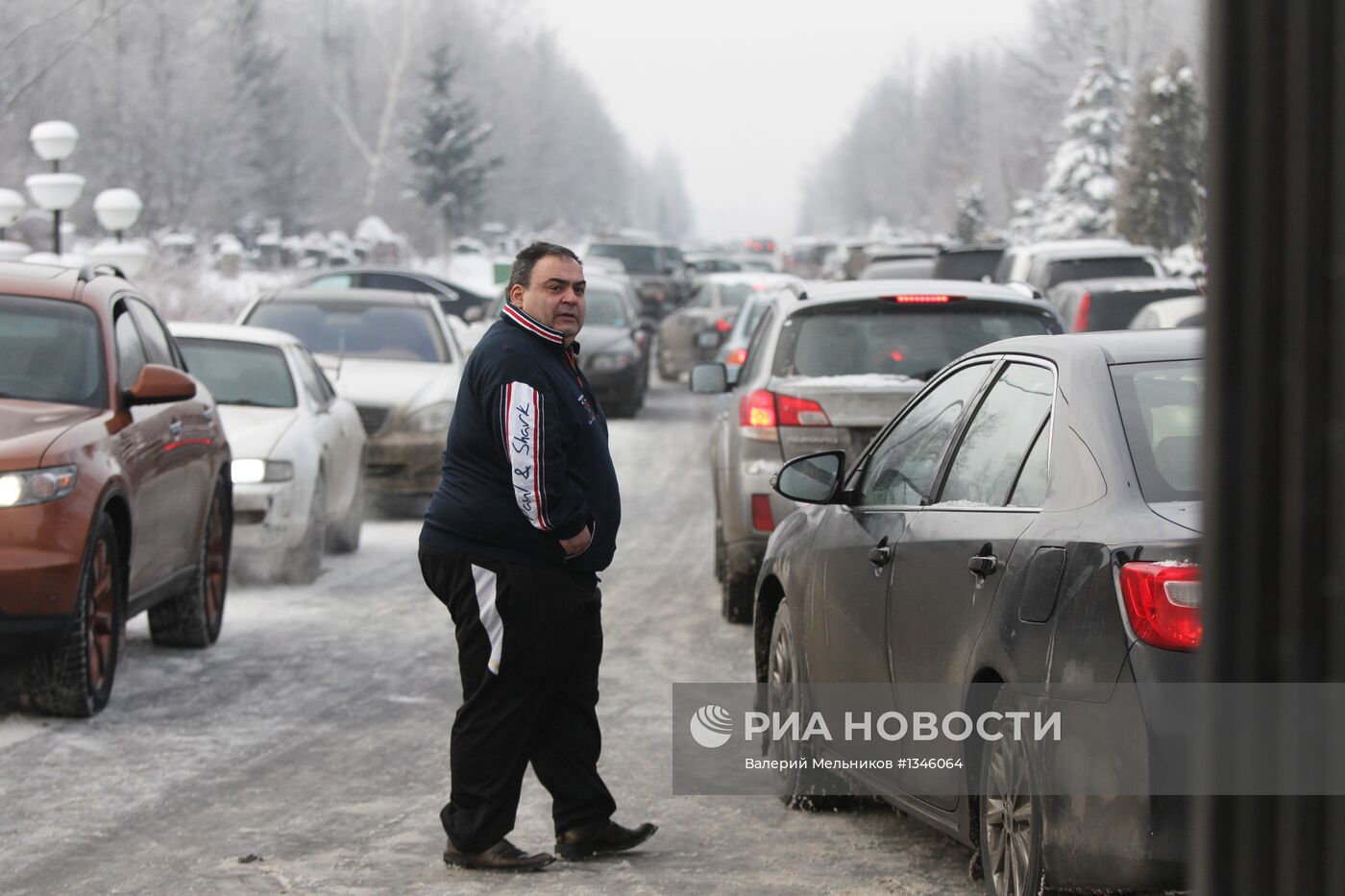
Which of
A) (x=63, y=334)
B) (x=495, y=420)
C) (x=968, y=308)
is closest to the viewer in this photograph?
(x=495, y=420)

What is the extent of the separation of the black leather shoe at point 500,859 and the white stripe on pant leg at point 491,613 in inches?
20.3

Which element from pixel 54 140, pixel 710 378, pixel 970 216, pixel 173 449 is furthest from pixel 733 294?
→ pixel 970 216

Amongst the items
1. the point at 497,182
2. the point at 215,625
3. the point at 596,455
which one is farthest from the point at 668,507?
the point at 497,182

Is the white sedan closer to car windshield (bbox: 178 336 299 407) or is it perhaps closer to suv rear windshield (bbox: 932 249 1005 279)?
car windshield (bbox: 178 336 299 407)

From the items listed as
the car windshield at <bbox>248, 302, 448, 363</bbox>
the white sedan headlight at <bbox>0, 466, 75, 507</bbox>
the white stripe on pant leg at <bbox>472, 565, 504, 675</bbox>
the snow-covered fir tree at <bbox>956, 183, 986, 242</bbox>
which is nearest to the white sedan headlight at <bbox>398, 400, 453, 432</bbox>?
the car windshield at <bbox>248, 302, 448, 363</bbox>

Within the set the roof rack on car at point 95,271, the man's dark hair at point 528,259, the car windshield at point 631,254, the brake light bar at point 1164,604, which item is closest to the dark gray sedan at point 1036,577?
the brake light bar at point 1164,604

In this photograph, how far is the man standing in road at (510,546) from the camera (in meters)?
5.52

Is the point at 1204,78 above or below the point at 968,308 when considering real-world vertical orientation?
above

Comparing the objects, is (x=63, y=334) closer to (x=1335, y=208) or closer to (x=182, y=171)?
(x=1335, y=208)

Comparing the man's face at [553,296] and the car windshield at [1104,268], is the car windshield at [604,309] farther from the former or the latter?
the man's face at [553,296]

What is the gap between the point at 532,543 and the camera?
558 cm

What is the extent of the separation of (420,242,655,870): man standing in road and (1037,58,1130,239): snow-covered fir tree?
58.1m

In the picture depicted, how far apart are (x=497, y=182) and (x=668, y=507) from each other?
351 feet

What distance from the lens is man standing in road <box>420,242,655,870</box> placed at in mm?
5516
